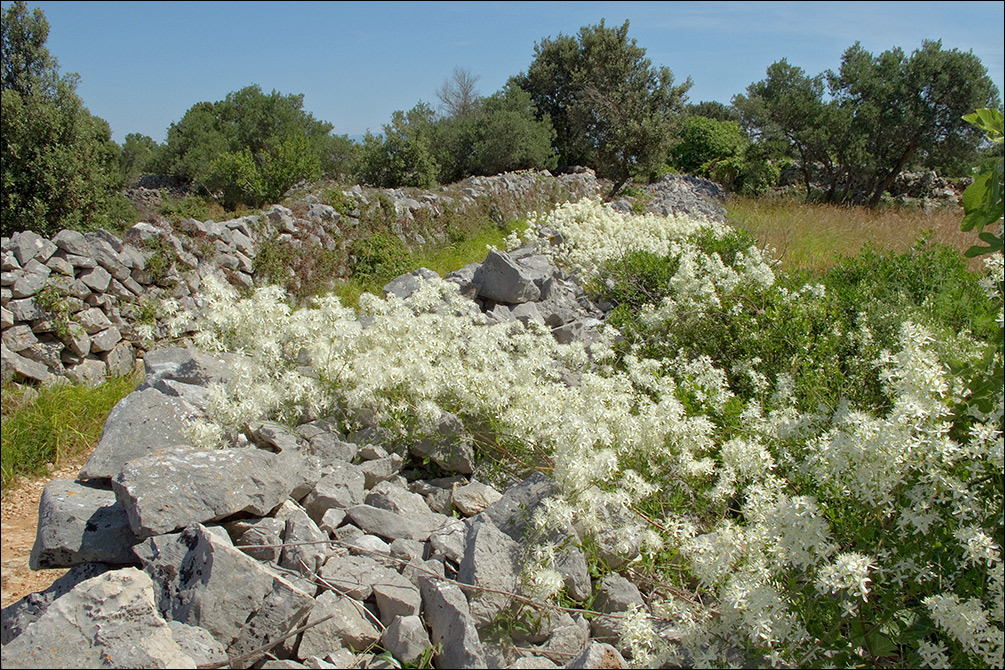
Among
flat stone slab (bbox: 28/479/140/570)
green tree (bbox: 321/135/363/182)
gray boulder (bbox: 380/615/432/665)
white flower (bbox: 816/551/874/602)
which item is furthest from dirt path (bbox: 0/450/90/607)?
green tree (bbox: 321/135/363/182)

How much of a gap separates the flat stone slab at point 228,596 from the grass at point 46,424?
296 centimetres

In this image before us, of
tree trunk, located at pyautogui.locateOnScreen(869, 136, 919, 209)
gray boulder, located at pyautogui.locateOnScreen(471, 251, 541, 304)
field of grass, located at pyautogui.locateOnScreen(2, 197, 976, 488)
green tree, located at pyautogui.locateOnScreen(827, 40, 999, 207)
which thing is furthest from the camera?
tree trunk, located at pyautogui.locateOnScreen(869, 136, 919, 209)

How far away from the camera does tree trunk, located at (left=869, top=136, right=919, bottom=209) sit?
21.4 meters

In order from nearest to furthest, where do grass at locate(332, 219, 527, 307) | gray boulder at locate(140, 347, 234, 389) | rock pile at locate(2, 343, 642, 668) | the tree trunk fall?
1. rock pile at locate(2, 343, 642, 668)
2. gray boulder at locate(140, 347, 234, 389)
3. grass at locate(332, 219, 527, 307)
4. the tree trunk

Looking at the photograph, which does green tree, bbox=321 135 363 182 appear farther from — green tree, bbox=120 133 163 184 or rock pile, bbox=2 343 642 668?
rock pile, bbox=2 343 642 668

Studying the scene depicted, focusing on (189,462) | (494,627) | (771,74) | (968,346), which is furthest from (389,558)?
(771,74)

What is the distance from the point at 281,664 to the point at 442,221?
36.3 feet

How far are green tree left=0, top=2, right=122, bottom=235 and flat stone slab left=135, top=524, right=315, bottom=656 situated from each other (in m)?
11.3

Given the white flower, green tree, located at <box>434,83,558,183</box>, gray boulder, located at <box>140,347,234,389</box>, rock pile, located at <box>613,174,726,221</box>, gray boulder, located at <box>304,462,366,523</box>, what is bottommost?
gray boulder, located at <box>304,462,366,523</box>

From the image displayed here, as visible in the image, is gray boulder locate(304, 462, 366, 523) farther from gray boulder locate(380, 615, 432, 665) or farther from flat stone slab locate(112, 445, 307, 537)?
gray boulder locate(380, 615, 432, 665)

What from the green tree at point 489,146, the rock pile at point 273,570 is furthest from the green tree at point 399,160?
the rock pile at point 273,570

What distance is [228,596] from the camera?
288 cm

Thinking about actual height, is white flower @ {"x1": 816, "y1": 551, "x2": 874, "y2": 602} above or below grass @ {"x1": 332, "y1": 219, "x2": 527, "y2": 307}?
below

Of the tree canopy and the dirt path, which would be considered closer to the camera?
the dirt path
